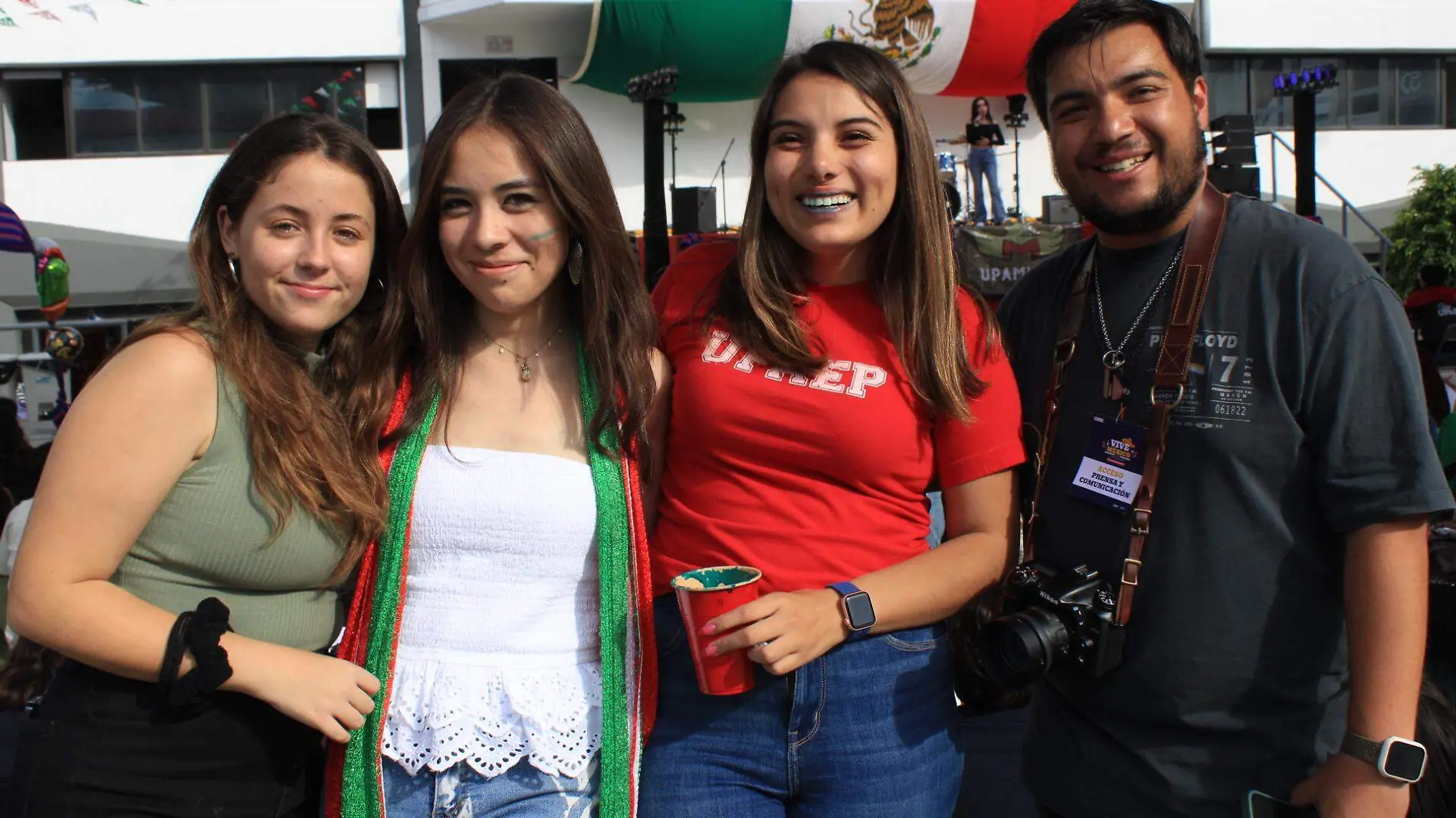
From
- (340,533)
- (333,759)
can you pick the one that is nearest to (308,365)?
(340,533)

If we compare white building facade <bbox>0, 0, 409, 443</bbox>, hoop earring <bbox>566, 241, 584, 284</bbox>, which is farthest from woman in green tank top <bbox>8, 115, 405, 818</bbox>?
white building facade <bbox>0, 0, 409, 443</bbox>

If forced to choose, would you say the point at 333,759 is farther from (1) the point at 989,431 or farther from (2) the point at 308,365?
(1) the point at 989,431

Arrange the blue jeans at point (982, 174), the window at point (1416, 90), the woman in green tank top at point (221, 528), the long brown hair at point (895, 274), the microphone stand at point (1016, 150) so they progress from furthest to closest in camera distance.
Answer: the window at point (1416, 90) < the microphone stand at point (1016, 150) < the blue jeans at point (982, 174) < the long brown hair at point (895, 274) < the woman in green tank top at point (221, 528)

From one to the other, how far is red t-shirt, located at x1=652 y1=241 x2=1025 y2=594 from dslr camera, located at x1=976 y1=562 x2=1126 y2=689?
24cm

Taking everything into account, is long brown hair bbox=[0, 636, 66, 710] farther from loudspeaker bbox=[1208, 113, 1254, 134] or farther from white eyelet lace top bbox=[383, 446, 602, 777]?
loudspeaker bbox=[1208, 113, 1254, 134]

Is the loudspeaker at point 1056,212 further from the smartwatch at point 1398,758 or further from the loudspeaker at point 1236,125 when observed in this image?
the smartwatch at point 1398,758

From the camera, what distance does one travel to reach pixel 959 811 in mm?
2979

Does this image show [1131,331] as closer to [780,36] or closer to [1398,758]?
[1398,758]

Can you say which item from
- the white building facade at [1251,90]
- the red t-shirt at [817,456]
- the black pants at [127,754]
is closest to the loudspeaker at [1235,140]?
the white building facade at [1251,90]

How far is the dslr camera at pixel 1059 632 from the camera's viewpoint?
1.85m

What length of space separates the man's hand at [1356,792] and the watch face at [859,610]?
800mm

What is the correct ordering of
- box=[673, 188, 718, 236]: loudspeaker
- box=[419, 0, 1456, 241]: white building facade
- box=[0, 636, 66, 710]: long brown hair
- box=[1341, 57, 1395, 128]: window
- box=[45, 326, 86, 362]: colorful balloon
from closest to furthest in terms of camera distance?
1. box=[0, 636, 66, 710]: long brown hair
2. box=[45, 326, 86, 362]: colorful balloon
3. box=[673, 188, 718, 236]: loudspeaker
4. box=[419, 0, 1456, 241]: white building facade
5. box=[1341, 57, 1395, 128]: window

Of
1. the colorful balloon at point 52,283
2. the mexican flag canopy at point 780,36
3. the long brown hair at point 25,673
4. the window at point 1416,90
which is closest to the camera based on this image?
the long brown hair at point 25,673

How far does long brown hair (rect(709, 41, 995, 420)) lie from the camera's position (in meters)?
2.01
